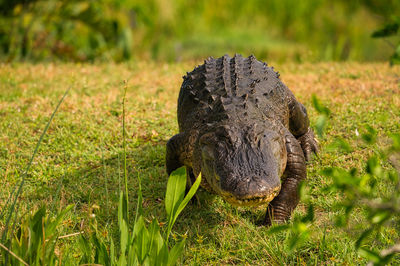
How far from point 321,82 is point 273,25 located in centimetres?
810

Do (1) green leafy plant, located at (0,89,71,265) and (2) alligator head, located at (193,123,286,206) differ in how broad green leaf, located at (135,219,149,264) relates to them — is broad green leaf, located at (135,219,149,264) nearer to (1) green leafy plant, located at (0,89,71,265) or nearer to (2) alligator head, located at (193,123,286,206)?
(1) green leafy plant, located at (0,89,71,265)

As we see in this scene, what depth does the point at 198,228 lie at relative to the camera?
3486 millimetres

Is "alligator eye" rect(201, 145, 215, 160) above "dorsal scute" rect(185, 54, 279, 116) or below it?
below

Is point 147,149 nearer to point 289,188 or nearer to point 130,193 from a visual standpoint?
point 130,193

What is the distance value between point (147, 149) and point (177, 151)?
1.28 meters

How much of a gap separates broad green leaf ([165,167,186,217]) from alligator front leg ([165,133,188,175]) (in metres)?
0.93

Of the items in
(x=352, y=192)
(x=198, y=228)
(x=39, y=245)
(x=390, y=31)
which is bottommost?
(x=198, y=228)

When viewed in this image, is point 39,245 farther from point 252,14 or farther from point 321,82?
point 252,14

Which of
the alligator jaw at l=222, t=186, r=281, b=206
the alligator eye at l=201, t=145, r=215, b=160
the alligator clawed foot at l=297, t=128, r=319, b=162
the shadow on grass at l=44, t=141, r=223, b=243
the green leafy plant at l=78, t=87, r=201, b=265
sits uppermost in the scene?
the alligator eye at l=201, t=145, r=215, b=160

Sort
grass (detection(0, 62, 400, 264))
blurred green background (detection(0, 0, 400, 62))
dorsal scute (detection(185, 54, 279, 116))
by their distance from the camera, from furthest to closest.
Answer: blurred green background (detection(0, 0, 400, 62)) → dorsal scute (detection(185, 54, 279, 116)) → grass (detection(0, 62, 400, 264))

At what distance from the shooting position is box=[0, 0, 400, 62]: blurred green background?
10359 mm

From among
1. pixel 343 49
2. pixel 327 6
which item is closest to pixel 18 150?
pixel 343 49

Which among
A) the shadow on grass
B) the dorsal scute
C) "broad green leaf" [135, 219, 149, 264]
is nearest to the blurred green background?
the shadow on grass

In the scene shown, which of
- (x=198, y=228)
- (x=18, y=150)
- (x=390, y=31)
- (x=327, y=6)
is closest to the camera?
(x=390, y=31)
